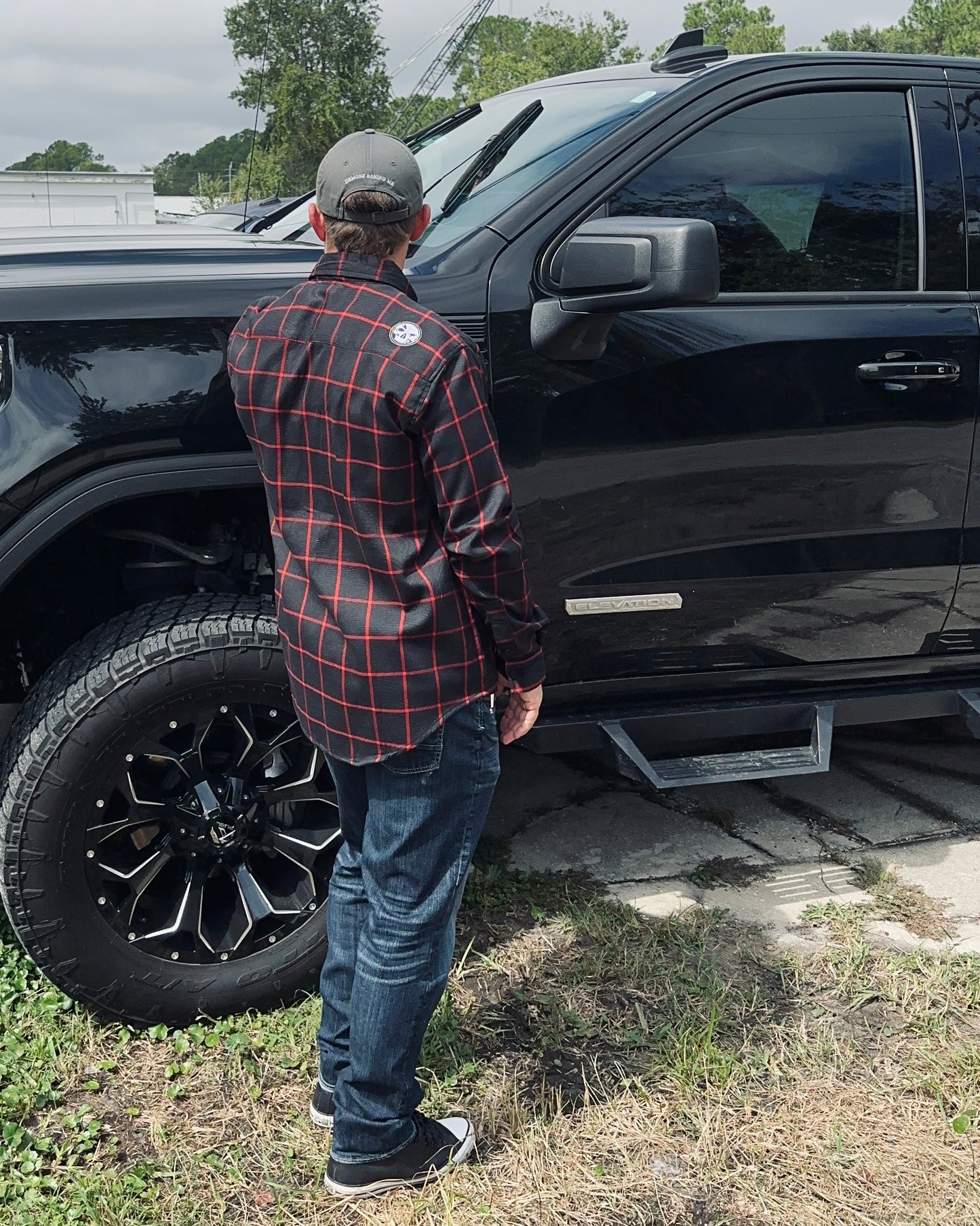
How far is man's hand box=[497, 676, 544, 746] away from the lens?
78.5 inches

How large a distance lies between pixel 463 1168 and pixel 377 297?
1.56 metres

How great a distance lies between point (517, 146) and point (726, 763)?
1641mm

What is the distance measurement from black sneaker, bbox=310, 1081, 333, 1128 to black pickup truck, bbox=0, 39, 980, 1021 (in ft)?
1.17

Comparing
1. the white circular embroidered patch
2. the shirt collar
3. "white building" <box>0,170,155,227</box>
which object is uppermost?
"white building" <box>0,170,155,227</box>

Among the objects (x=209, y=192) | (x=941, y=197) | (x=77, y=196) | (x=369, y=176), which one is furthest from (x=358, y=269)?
(x=209, y=192)

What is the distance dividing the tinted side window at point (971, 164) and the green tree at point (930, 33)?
252 feet

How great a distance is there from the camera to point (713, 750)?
4.04 m

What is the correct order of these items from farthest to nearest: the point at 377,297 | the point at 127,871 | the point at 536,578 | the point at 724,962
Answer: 1. the point at 724,962
2. the point at 536,578
3. the point at 127,871
4. the point at 377,297

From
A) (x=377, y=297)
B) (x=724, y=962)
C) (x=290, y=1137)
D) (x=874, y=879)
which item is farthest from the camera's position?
(x=874, y=879)

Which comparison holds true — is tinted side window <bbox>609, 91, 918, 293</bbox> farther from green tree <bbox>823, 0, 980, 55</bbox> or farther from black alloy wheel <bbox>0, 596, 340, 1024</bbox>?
green tree <bbox>823, 0, 980, 55</bbox>

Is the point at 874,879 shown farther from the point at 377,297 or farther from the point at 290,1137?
the point at 377,297

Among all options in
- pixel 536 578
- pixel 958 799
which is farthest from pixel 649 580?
pixel 958 799

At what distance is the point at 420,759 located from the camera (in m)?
1.92

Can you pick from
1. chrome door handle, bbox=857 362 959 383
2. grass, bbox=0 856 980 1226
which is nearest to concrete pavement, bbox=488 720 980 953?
grass, bbox=0 856 980 1226
